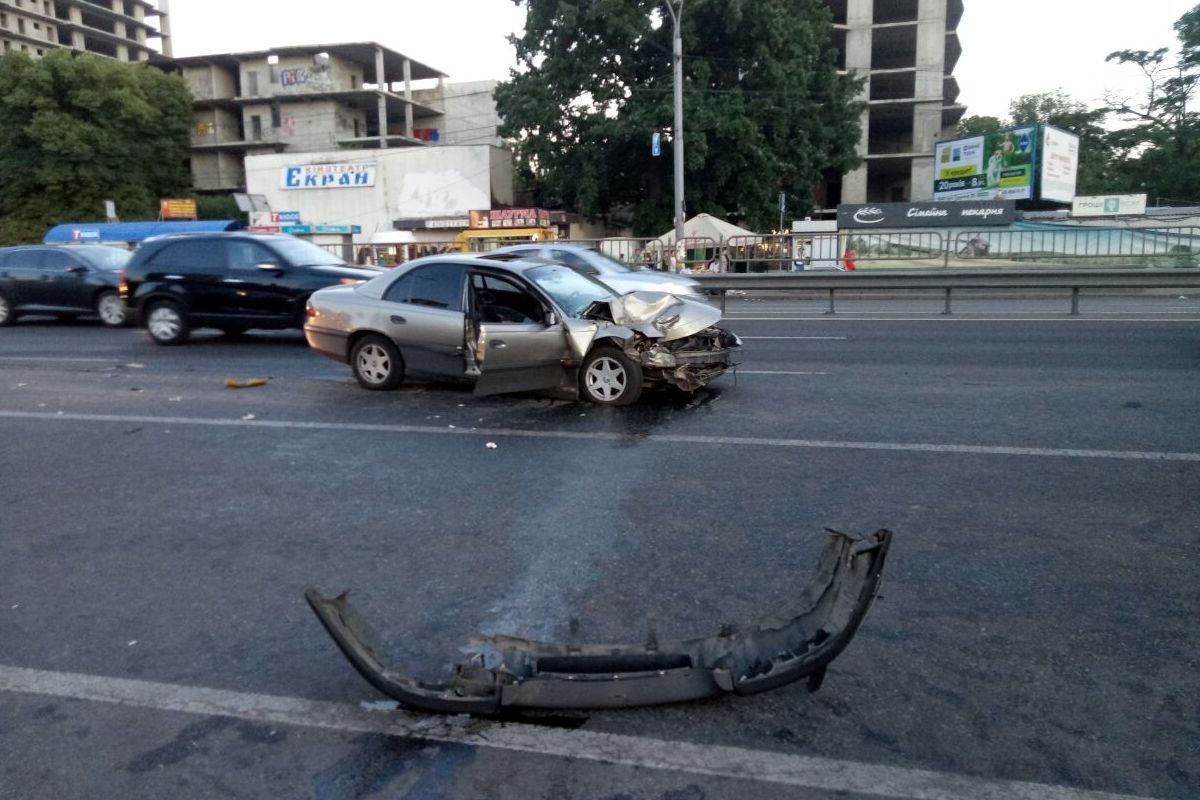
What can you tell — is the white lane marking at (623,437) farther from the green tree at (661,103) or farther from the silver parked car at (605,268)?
the green tree at (661,103)

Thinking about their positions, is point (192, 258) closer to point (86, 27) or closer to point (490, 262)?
point (490, 262)

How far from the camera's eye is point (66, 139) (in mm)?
58312

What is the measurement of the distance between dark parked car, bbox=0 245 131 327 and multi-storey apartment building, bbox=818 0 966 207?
148 ft

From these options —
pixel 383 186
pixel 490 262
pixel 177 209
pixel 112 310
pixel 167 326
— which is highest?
pixel 383 186

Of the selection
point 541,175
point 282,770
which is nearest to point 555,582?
point 282,770

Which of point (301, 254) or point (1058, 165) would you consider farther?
point (1058, 165)

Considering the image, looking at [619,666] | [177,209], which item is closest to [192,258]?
[619,666]

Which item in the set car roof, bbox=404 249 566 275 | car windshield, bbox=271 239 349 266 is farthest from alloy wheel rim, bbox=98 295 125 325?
car roof, bbox=404 249 566 275

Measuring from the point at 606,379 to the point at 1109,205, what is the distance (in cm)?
4228

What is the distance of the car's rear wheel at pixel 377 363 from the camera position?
10.1m

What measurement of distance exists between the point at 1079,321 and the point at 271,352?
13.3 meters

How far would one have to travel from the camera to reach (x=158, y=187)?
66.9 meters

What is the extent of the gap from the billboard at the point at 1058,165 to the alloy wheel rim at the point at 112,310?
39477mm

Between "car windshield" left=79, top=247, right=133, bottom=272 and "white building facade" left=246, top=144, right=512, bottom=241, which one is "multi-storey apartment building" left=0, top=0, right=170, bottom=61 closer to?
"white building facade" left=246, top=144, right=512, bottom=241
